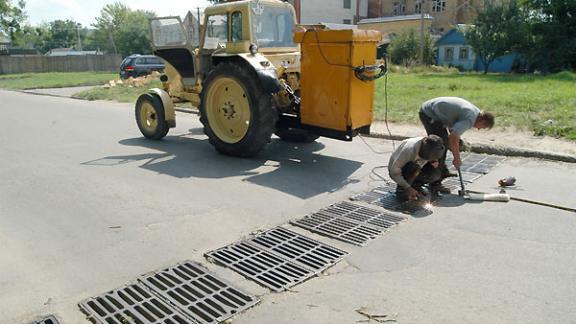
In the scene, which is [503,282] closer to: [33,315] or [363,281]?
[363,281]

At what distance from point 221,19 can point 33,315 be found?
5895 millimetres

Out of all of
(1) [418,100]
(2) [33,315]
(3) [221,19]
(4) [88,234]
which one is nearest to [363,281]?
(2) [33,315]

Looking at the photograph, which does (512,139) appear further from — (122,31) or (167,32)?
(122,31)

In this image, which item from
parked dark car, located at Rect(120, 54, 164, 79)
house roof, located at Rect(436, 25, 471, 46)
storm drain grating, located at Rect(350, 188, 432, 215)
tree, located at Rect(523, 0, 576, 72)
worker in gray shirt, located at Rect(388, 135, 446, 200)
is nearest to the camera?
worker in gray shirt, located at Rect(388, 135, 446, 200)

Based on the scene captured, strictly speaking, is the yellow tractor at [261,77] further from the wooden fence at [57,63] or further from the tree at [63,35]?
the tree at [63,35]

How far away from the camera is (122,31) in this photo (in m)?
53.4

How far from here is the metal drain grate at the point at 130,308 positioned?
3244 millimetres

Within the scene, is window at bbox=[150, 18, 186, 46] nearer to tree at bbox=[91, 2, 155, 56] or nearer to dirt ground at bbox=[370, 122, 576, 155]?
dirt ground at bbox=[370, 122, 576, 155]

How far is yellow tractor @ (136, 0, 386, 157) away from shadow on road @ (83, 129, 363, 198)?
1.01 feet

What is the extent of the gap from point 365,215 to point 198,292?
87.6 inches

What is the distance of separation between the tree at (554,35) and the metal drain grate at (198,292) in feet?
91.3

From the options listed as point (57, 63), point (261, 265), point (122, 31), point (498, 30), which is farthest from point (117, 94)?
point (122, 31)

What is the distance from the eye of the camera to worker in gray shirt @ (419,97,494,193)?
545 cm

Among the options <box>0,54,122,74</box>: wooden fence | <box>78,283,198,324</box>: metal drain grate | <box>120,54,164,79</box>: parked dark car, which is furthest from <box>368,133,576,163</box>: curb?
<box>0,54,122,74</box>: wooden fence
